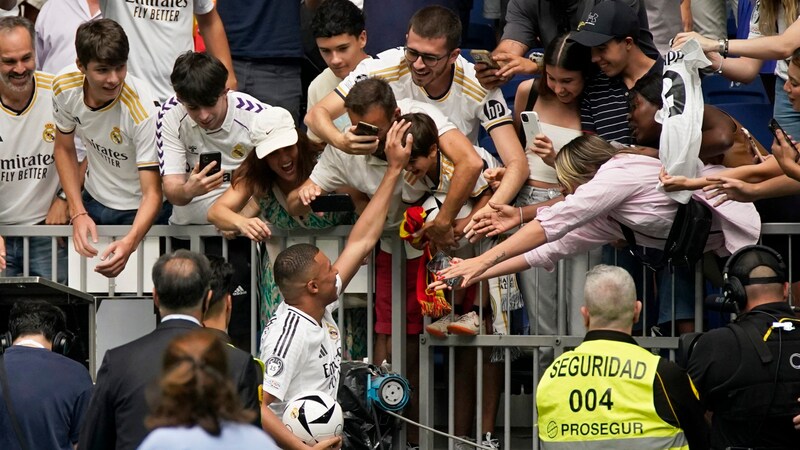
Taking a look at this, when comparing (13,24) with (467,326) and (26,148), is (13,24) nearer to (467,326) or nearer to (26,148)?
(26,148)

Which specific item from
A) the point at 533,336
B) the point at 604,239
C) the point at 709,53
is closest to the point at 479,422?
the point at 533,336

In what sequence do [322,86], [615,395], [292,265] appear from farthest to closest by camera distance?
[322,86] < [292,265] < [615,395]

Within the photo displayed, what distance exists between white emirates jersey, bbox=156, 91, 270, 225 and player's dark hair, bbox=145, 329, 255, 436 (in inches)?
163

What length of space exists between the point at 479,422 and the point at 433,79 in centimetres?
208

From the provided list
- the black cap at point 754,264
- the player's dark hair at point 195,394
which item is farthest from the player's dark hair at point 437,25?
the player's dark hair at point 195,394

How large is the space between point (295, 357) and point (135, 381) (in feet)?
4.67

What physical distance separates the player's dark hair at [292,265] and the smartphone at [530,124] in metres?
1.70

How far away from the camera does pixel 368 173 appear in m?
9.18

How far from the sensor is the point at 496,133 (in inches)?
368

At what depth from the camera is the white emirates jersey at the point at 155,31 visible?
1054 cm

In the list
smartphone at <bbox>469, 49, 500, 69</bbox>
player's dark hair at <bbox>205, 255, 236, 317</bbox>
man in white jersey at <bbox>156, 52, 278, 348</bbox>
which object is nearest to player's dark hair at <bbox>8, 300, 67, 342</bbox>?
player's dark hair at <bbox>205, 255, 236, 317</bbox>

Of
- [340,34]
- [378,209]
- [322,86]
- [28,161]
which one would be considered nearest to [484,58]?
[340,34]

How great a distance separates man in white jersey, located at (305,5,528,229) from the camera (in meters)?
9.22

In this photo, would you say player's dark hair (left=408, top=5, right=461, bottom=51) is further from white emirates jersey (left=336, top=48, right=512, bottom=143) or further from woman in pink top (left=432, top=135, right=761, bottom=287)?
woman in pink top (left=432, top=135, right=761, bottom=287)
